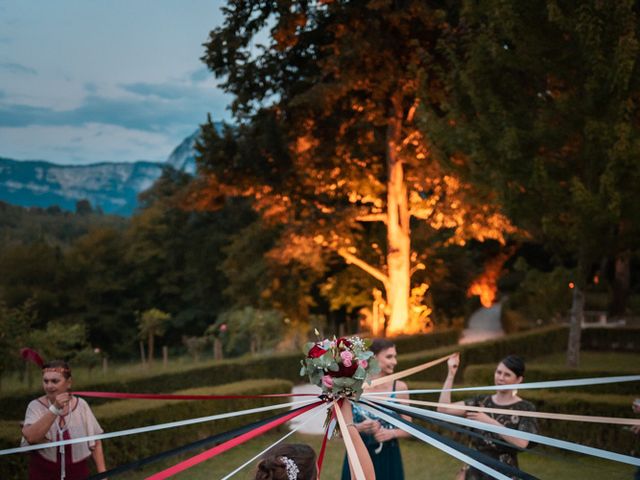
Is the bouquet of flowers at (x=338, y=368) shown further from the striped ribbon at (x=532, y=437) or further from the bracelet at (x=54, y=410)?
the bracelet at (x=54, y=410)

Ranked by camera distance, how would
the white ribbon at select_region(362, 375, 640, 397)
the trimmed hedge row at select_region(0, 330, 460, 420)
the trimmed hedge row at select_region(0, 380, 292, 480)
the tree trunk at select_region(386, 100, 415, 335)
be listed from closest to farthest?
1. the white ribbon at select_region(362, 375, 640, 397)
2. the trimmed hedge row at select_region(0, 380, 292, 480)
3. the trimmed hedge row at select_region(0, 330, 460, 420)
4. the tree trunk at select_region(386, 100, 415, 335)

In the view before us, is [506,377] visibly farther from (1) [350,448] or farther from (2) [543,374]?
(2) [543,374]

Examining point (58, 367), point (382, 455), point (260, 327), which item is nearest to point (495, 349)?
point (260, 327)

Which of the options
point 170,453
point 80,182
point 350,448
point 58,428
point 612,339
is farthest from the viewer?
point 80,182

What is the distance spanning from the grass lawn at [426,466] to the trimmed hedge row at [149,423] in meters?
0.33

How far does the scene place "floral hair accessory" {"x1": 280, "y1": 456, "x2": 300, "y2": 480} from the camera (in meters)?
2.95

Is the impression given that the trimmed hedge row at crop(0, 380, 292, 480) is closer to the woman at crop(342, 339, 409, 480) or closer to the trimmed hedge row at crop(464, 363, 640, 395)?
the trimmed hedge row at crop(464, 363, 640, 395)

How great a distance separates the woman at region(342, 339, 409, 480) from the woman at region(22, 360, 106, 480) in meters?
1.91

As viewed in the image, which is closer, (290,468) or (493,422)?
(290,468)

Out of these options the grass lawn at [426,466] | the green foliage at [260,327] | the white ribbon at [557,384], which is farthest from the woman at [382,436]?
the green foliage at [260,327]

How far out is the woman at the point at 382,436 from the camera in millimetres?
5184

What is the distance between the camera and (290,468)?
2959 millimetres

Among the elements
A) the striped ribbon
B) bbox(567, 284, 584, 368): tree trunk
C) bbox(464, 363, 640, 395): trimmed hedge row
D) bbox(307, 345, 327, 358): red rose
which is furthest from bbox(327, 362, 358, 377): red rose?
bbox(567, 284, 584, 368): tree trunk

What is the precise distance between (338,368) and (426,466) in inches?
220
